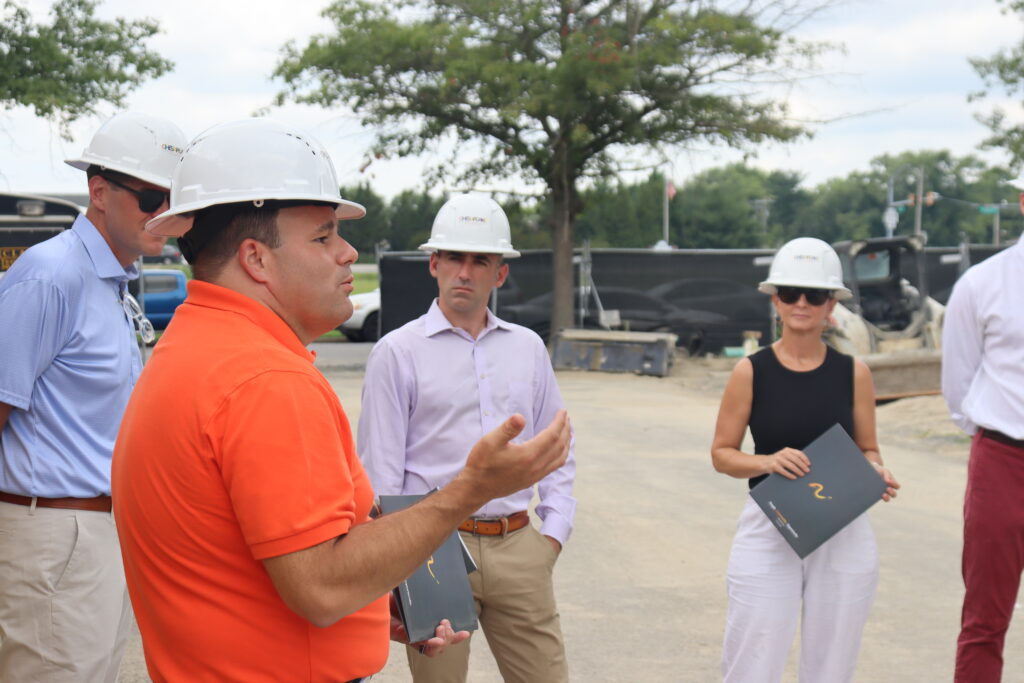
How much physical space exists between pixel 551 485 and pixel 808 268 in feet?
4.17

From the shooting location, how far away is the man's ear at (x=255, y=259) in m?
2.05

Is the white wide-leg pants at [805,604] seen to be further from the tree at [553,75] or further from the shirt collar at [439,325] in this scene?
the tree at [553,75]

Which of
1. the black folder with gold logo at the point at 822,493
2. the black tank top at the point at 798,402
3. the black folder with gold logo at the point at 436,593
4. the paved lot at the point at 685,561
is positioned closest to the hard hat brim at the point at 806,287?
the black tank top at the point at 798,402

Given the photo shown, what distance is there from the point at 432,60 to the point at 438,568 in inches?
753

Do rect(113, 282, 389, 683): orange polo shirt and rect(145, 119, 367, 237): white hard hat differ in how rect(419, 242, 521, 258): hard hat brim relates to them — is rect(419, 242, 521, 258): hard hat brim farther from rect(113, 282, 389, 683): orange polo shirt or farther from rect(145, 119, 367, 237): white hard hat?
rect(113, 282, 389, 683): orange polo shirt

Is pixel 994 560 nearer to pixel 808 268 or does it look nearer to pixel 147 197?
pixel 808 268

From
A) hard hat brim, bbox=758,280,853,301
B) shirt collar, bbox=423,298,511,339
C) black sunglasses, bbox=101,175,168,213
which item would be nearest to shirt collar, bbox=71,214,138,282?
black sunglasses, bbox=101,175,168,213

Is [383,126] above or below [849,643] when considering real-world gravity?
above

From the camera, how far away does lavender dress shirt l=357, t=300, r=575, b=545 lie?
152 inches

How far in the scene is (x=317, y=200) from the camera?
6.86 feet

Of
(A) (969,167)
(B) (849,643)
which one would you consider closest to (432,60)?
(B) (849,643)

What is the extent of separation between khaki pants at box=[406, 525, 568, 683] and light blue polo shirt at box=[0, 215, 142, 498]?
1205 millimetres

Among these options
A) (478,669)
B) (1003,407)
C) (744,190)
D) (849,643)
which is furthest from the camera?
(744,190)

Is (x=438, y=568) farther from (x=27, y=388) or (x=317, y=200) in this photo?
(x=27, y=388)
